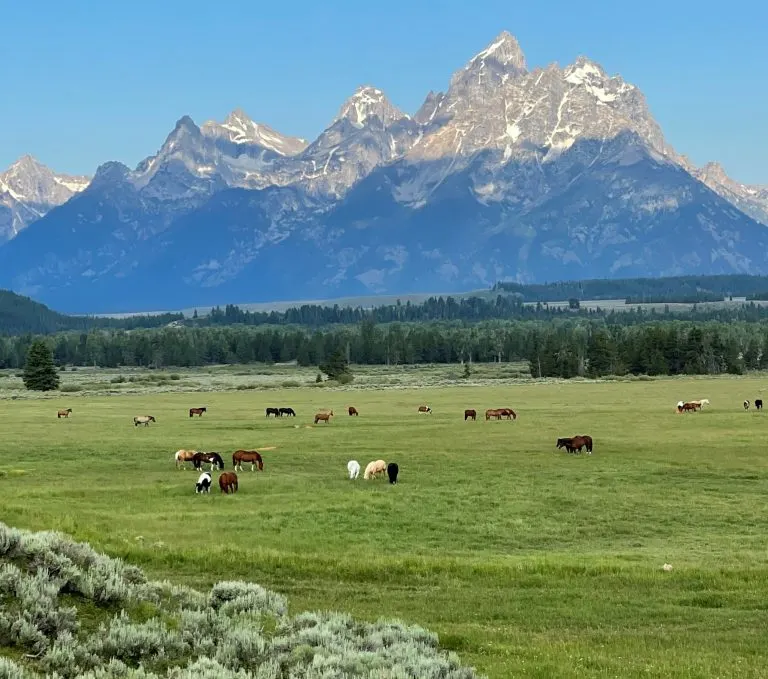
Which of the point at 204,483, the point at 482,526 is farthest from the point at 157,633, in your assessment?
the point at 204,483

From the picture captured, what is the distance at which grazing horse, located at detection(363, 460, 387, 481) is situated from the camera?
3777 centimetres

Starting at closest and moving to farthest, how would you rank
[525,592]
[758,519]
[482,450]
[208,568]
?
[525,592], [208,568], [758,519], [482,450]

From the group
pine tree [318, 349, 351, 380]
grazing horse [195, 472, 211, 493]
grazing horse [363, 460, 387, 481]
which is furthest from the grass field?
pine tree [318, 349, 351, 380]

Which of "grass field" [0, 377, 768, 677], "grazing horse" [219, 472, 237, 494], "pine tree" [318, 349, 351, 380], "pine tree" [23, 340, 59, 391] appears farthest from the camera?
"pine tree" [318, 349, 351, 380]

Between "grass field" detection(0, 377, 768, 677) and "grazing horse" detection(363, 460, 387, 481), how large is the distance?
90cm

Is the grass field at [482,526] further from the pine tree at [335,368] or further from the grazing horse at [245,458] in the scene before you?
the pine tree at [335,368]

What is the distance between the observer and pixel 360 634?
46.3 ft

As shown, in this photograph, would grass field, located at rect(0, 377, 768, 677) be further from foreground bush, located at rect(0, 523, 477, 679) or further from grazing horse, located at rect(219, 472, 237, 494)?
foreground bush, located at rect(0, 523, 477, 679)

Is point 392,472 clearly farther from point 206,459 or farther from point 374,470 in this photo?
point 206,459

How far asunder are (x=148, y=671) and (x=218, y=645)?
45.9 inches

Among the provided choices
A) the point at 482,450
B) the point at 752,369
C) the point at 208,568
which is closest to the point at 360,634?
the point at 208,568

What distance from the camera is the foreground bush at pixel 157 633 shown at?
460 inches

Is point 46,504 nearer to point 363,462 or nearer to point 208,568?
point 208,568

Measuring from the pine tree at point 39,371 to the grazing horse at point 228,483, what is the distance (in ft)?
322
